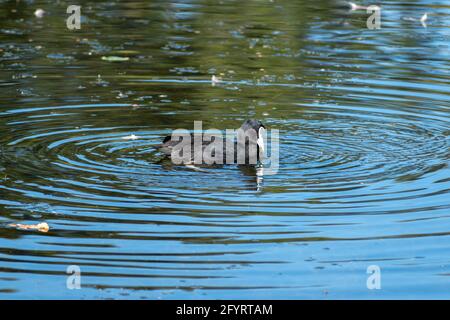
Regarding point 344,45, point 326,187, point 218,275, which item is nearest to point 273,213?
point 326,187

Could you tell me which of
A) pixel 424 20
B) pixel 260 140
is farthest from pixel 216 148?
pixel 424 20

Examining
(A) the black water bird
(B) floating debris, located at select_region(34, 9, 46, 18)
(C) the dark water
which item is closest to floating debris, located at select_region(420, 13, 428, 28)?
(C) the dark water

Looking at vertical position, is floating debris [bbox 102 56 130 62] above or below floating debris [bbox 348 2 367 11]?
below

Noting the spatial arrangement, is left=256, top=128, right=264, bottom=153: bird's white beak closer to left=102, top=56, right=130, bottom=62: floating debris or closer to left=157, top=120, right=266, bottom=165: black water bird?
left=157, top=120, right=266, bottom=165: black water bird

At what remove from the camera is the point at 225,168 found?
10.6m

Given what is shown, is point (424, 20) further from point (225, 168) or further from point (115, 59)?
point (225, 168)

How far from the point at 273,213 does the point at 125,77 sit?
678 cm

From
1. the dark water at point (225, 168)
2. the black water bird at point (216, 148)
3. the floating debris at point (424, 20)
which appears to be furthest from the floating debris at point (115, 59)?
the floating debris at point (424, 20)

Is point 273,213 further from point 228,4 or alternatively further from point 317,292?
point 228,4

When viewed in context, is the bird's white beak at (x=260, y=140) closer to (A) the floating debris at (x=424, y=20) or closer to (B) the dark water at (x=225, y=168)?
(B) the dark water at (x=225, y=168)

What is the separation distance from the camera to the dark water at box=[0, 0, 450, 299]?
7.54 m

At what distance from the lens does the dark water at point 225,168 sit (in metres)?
7.54

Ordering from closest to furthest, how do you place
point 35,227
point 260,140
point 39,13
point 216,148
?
point 35,227 → point 216,148 → point 260,140 → point 39,13

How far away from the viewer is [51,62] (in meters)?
15.9
